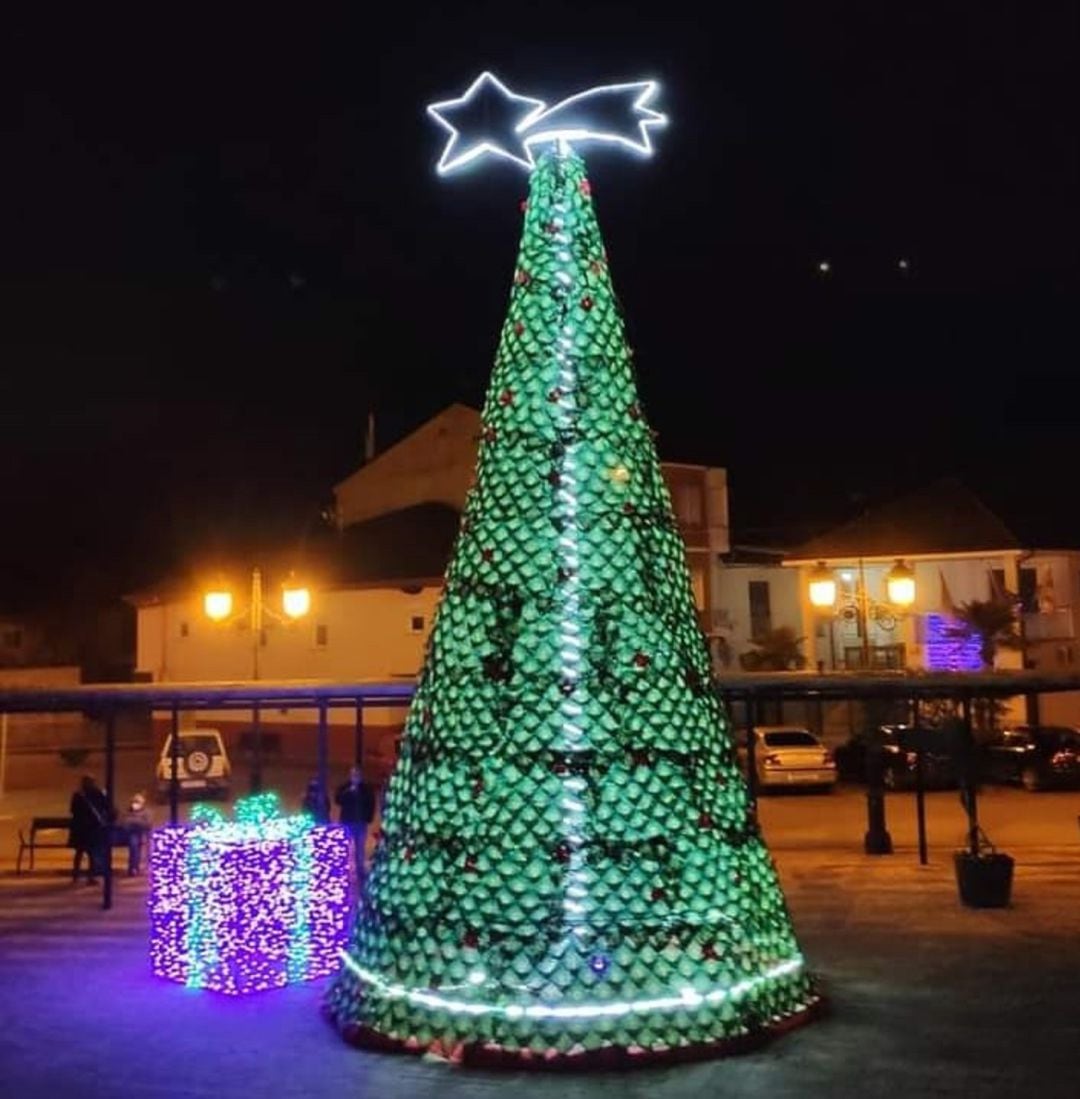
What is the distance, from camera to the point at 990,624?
3105cm

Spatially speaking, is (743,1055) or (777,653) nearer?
(743,1055)

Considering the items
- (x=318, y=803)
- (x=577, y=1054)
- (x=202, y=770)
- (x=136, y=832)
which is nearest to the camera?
(x=577, y=1054)

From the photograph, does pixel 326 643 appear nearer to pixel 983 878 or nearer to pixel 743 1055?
pixel 983 878

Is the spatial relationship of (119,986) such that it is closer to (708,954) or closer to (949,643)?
(708,954)

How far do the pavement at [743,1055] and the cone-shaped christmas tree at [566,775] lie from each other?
0.31m

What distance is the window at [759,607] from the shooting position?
1523 inches

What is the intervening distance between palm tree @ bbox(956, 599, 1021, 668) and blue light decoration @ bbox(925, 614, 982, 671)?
→ 0.69 feet

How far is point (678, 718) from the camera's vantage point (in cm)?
685

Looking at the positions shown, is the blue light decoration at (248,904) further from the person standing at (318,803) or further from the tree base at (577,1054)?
the person standing at (318,803)

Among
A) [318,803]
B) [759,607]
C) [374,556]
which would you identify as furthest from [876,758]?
[759,607]

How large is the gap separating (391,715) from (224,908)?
2410cm

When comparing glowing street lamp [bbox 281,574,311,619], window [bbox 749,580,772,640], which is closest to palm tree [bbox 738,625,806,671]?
window [bbox 749,580,772,640]

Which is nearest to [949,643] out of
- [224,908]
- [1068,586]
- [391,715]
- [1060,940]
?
[1068,586]

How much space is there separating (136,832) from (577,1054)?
10691 mm
